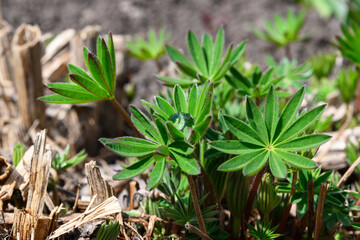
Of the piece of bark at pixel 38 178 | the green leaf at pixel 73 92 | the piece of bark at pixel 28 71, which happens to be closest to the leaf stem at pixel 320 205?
the green leaf at pixel 73 92

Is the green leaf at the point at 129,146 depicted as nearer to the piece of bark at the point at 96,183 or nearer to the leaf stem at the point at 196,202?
the leaf stem at the point at 196,202

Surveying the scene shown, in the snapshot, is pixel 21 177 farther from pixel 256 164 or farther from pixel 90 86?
pixel 256 164

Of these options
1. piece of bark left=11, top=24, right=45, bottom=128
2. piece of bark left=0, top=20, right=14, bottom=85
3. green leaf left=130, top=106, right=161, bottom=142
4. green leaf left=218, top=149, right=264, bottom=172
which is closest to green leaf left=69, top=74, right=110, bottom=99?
green leaf left=130, top=106, right=161, bottom=142

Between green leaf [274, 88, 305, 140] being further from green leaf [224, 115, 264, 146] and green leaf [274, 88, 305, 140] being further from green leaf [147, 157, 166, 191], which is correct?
green leaf [147, 157, 166, 191]

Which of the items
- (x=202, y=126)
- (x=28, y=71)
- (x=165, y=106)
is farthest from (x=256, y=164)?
(x=28, y=71)

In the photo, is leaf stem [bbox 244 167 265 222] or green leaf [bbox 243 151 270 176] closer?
green leaf [bbox 243 151 270 176]

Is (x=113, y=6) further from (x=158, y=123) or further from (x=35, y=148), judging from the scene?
(x=158, y=123)
